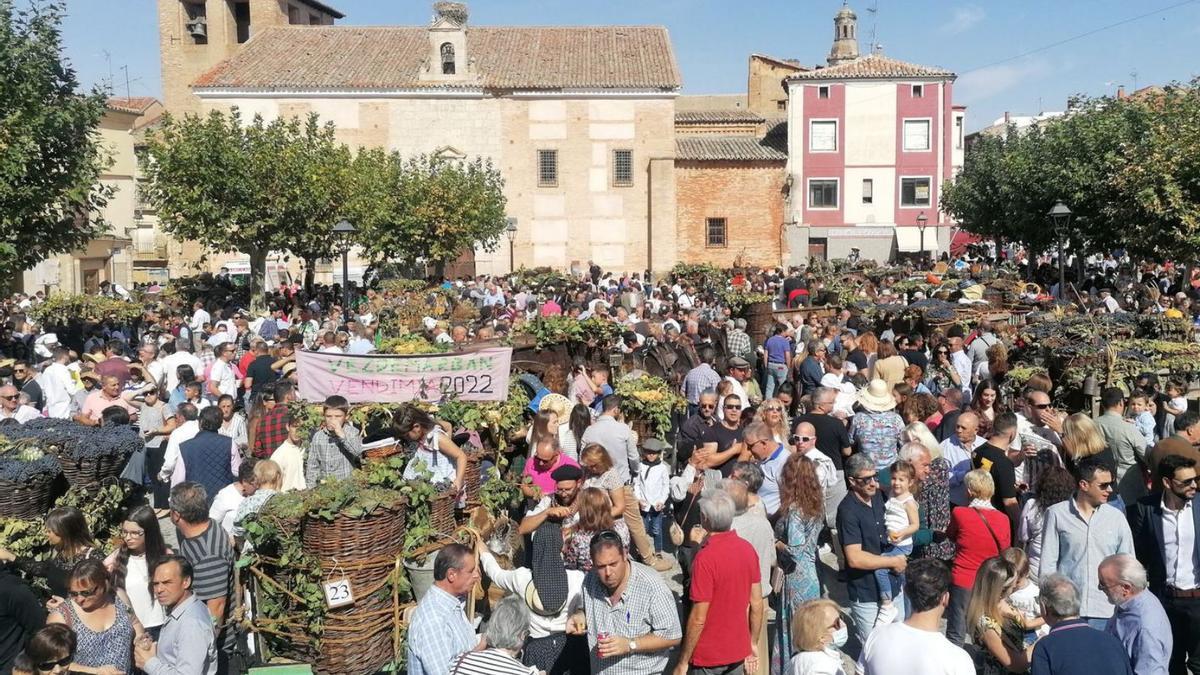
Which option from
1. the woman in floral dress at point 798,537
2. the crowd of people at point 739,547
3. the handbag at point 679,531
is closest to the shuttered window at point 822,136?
the crowd of people at point 739,547

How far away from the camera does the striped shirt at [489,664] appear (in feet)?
15.1

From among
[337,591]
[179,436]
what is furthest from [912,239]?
[337,591]

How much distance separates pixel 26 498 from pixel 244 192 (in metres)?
20.8

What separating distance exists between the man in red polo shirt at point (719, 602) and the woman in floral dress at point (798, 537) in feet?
3.21

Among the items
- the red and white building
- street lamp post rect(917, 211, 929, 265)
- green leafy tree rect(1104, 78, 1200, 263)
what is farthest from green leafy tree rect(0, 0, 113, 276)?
street lamp post rect(917, 211, 929, 265)

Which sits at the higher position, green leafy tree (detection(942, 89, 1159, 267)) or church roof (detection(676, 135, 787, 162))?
church roof (detection(676, 135, 787, 162))

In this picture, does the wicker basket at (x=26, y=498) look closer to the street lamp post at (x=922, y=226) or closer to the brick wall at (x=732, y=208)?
the brick wall at (x=732, y=208)

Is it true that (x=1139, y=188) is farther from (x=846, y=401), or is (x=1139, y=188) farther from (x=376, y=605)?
(x=376, y=605)

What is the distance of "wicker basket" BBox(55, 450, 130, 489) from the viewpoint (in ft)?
26.2

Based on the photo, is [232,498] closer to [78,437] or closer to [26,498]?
[26,498]

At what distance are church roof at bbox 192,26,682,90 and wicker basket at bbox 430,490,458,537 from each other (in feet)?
119

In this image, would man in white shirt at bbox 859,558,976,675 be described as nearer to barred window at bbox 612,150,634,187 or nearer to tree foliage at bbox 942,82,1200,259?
tree foliage at bbox 942,82,1200,259

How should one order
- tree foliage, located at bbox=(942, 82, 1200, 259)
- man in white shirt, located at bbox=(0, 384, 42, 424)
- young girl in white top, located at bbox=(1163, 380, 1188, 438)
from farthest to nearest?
1. tree foliage, located at bbox=(942, 82, 1200, 259)
2. man in white shirt, located at bbox=(0, 384, 42, 424)
3. young girl in white top, located at bbox=(1163, 380, 1188, 438)

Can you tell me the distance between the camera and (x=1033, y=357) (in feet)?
40.0
